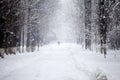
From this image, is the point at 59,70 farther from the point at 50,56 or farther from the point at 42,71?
the point at 50,56

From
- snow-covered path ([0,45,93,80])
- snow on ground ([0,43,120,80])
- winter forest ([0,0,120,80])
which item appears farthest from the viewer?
winter forest ([0,0,120,80])

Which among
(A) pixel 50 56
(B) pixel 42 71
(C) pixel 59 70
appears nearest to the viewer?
(B) pixel 42 71

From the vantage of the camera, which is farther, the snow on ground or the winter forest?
the winter forest

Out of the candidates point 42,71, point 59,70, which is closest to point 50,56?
point 59,70

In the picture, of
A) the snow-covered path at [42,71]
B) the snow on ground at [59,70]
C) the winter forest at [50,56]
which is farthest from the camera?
the winter forest at [50,56]

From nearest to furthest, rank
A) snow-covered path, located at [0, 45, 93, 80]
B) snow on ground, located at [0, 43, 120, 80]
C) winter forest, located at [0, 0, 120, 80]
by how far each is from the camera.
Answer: snow on ground, located at [0, 43, 120, 80] < snow-covered path, located at [0, 45, 93, 80] < winter forest, located at [0, 0, 120, 80]

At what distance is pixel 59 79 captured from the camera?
10375mm

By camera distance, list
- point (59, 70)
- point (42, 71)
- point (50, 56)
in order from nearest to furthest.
A: point (42, 71) → point (59, 70) → point (50, 56)

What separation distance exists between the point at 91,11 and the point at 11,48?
→ 1881cm

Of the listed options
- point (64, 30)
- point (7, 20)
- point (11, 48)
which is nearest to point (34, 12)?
point (11, 48)

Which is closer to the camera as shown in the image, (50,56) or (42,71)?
(42,71)

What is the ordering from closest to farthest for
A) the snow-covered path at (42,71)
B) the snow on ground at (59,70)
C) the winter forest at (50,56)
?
the snow on ground at (59,70) < the snow-covered path at (42,71) < the winter forest at (50,56)

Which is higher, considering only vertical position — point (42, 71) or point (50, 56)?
point (42, 71)

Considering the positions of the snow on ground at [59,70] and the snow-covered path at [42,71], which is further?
the snow-covered path at [42,71]
